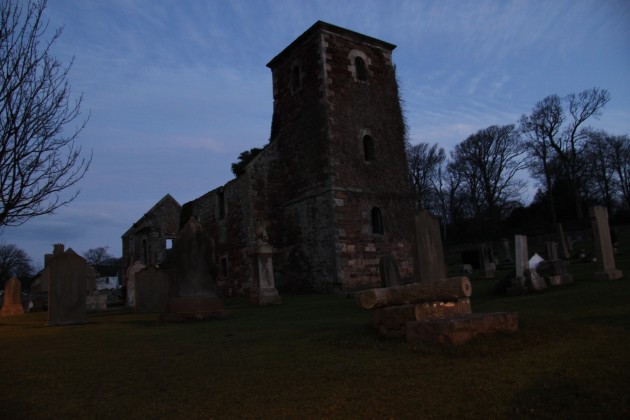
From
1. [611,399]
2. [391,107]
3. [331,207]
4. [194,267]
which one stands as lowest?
[611,399]

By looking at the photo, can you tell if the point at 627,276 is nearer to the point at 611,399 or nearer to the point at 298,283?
the point at 611,399

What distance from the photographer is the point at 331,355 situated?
4.79m

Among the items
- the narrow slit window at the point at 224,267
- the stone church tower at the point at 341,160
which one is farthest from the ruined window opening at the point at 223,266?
the stone church tower at the point at 341,160

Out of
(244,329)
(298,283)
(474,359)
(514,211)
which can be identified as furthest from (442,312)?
(514,211)

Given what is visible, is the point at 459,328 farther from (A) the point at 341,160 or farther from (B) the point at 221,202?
(B) the point at 221,202

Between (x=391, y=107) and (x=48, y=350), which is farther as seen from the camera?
(x=391, y=107)

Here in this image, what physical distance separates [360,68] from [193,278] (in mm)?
13799

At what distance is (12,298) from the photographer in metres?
18.6

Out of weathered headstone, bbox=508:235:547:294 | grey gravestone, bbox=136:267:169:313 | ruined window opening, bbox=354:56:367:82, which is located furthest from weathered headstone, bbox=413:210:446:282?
ruined window opening, bbox=354:56:367:82

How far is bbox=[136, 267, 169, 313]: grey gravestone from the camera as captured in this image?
46.9 ft

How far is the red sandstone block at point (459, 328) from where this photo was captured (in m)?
4.56

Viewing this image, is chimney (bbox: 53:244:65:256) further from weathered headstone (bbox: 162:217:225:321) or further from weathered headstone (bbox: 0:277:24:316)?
weathered headstone (bbox: 162:217:225:321)

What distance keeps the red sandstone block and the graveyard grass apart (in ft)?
0.43

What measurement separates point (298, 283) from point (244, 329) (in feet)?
37.4
